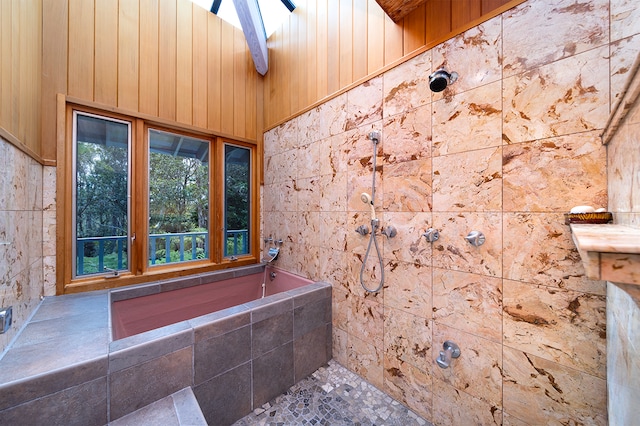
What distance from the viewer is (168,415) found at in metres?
1.12

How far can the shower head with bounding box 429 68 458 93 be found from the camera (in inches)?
55.0

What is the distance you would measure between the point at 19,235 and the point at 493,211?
277cm

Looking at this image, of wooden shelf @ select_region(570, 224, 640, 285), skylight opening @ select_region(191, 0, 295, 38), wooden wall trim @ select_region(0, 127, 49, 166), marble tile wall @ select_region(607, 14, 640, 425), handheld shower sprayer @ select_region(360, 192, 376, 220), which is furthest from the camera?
skylight opening @ select_region(191, 0, 295, 38)

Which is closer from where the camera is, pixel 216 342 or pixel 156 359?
pixel 156 359

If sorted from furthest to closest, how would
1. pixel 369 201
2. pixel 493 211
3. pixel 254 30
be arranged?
pixel 254 30
pixel 369 201
pixel 493 211

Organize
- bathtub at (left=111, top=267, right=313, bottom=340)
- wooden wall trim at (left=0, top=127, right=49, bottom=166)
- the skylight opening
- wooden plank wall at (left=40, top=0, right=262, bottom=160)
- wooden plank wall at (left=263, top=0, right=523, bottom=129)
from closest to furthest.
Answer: wooden wall trim at (left=0, top=127, right=49, bottom=166) → wooden plank wall at (left=263, top=0, right=523, bottom=129) → wooden plank wall at (left=40, top=0, right=262, bottom=160) → bathtub at (left=111, top=267, right=313, bottom=340) → the skylight opening

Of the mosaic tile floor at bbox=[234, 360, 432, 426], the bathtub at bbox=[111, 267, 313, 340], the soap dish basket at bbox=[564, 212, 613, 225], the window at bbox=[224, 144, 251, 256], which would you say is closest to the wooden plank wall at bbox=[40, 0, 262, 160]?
the window at bbox=[224, 144, 251, 256]

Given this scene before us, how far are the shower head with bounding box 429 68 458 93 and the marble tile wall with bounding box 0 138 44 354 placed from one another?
233 cm

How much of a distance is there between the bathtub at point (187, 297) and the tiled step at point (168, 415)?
82 centimetres

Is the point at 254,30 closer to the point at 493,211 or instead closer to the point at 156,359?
the point at 493,211

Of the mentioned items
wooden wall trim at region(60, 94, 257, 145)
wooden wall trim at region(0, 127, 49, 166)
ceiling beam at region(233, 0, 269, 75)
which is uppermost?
ceiling beam at region(233, 0, 269, 75)

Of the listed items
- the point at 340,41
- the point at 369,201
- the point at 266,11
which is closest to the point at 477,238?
the point at 369,201

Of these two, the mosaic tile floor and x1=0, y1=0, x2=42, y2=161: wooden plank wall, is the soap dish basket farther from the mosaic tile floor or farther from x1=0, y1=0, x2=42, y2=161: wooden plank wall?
x1=0, y1=0, x2=42, y2=161: wooden plank wall

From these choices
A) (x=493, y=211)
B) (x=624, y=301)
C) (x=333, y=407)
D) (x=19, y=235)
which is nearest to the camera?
(x=624, y=301)
